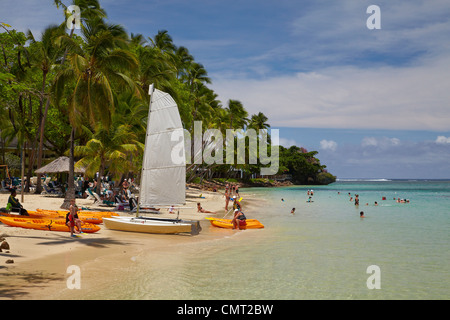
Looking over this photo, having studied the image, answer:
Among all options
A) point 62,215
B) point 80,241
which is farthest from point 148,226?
point 62,215

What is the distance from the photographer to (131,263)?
11477mm

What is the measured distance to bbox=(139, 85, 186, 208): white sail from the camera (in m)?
16.3

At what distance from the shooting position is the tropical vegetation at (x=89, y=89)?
20.5 meters

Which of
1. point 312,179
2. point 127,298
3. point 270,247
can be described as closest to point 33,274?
point 127,298

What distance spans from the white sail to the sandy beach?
180 centimetres

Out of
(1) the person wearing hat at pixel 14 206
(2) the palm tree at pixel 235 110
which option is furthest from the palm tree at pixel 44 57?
(2) the palm tree at pixel 235 110

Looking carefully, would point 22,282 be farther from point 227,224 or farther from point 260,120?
point 260,120

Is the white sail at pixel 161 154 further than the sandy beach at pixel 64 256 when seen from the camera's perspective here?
Yes

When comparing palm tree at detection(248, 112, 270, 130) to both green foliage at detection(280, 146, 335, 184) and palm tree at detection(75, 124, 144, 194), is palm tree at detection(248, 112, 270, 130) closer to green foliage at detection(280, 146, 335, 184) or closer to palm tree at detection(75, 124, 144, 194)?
green foliage at detection(280, 146, 335, 184)

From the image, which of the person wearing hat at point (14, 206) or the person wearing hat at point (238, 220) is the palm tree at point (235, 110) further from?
the person wearing hat at point (14, 206)

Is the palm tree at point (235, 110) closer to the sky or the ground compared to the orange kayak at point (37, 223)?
closer to the sky

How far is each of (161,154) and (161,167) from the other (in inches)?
21.6
